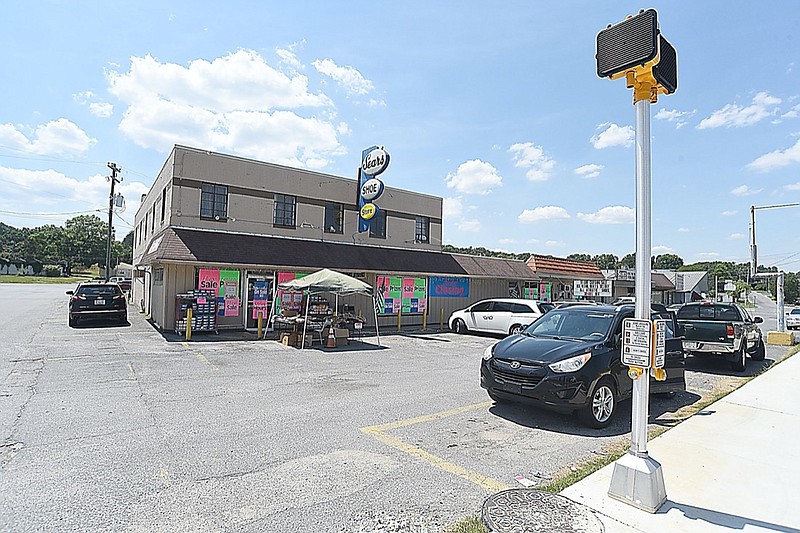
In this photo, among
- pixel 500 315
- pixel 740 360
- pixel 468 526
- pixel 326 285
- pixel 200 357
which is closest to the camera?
pixel 468 526

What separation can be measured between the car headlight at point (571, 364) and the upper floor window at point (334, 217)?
14975 mm

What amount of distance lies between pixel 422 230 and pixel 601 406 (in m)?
18.0

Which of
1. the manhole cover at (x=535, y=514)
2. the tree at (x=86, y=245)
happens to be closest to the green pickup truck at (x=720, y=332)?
the manhole cover at (x=535, y=514)

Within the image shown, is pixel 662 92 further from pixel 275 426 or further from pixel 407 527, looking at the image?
pixel 275 426

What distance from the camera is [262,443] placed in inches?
221

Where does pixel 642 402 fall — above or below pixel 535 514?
above

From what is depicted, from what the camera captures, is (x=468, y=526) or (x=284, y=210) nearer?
(x=468, y=526)

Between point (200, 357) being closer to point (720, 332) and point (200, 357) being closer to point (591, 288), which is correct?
point (720, 332)

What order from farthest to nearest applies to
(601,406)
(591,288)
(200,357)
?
(591,288) → (200,357) → (601,406)

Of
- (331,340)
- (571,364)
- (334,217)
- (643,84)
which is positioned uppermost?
(334,217)

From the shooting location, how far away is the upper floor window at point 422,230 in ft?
78.4

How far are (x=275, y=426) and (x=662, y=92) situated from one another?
5657mm

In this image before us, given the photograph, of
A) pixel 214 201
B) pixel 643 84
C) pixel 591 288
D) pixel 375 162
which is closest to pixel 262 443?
pixel 643 84

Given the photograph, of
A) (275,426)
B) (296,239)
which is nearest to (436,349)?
(296,239)
